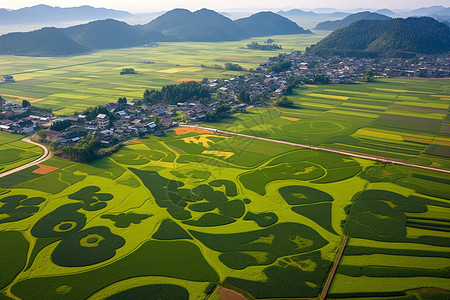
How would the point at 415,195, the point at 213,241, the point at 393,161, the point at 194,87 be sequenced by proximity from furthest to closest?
the point at 194,87
the point at 393,161
the point at 415,195
the point at 213,241

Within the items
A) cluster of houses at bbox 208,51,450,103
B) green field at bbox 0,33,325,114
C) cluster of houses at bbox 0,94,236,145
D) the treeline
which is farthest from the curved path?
cluster of houses at bbox 208,51,450,103

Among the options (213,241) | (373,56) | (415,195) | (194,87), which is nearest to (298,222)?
(213,241)

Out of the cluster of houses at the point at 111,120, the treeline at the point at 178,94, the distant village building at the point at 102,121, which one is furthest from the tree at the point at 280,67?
the distant village building at the point at 102,121

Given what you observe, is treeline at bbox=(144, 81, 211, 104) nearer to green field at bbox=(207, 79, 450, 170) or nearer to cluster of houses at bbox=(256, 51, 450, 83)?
green field at bbox=(207, 79, 450, 170)

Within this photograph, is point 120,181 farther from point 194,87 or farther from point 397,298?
point 194,87

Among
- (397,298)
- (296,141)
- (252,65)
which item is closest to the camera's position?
(397,298)

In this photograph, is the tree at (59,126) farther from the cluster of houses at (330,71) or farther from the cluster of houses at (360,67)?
the cluster of houses at (360,67)

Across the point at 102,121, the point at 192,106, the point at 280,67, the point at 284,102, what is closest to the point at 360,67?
the point at 280,67
